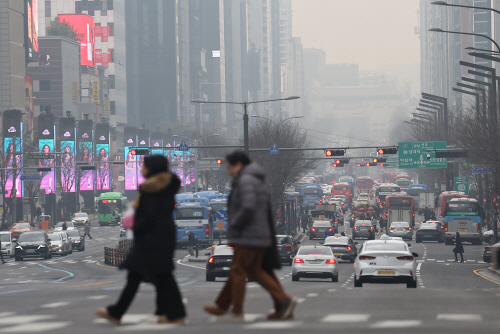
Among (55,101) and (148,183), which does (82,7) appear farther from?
(148,183)

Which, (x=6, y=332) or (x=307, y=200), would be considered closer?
(x=6, y=332)

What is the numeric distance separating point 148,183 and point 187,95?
18762 cm

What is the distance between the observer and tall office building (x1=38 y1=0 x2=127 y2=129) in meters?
161

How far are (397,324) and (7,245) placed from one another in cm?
4374

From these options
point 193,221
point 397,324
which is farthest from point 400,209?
point 397,324

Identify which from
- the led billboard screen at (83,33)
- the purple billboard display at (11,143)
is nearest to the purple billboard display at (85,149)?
the purple billboard display at (11,143)

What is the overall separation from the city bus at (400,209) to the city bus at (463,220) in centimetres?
1135

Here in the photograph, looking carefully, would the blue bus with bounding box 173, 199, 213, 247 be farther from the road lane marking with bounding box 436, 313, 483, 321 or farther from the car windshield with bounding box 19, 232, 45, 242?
the road lane marking with bounding box 436, 313, 483, 321

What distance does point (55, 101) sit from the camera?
13038cm

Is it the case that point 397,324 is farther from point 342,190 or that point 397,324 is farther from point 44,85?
point 44,85

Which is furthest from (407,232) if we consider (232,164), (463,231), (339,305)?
(232,164)

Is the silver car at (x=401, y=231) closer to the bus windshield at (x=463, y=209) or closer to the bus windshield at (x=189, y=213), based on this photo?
the bus windshield at (x=463, y=209)

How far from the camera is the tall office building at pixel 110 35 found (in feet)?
529

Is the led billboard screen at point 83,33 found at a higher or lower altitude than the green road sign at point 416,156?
higher
